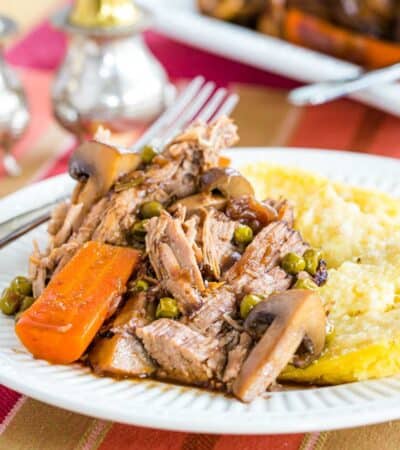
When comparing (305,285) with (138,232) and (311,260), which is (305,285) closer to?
(311,260)

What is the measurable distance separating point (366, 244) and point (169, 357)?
1.28 meters

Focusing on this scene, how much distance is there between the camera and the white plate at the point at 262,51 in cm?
638

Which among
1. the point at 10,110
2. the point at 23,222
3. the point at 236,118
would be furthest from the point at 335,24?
the point at 23,222

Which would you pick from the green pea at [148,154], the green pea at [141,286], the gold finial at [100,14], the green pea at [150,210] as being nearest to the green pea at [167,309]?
the green pea at [141,286]

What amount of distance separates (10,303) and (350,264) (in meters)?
1.53

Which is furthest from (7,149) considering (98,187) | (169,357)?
(169,357)

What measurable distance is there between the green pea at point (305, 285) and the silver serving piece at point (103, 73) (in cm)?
279

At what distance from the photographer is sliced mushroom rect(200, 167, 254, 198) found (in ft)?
13.9

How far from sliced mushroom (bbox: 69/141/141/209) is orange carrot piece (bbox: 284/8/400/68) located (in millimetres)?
3056

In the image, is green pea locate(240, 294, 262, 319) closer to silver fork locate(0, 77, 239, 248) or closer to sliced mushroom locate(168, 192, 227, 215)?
sliced mushroom locate(168, 192, 227, 215)

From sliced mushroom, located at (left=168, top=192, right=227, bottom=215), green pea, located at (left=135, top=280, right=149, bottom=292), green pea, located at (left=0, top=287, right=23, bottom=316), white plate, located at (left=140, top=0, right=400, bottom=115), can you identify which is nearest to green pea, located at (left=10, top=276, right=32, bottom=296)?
green pea, located at (left=0, top=287, right=23, bottom=316)

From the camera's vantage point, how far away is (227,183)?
425 centimetres

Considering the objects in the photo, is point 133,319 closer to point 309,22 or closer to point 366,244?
point 366,244

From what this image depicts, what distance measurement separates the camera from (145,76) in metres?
6.43
